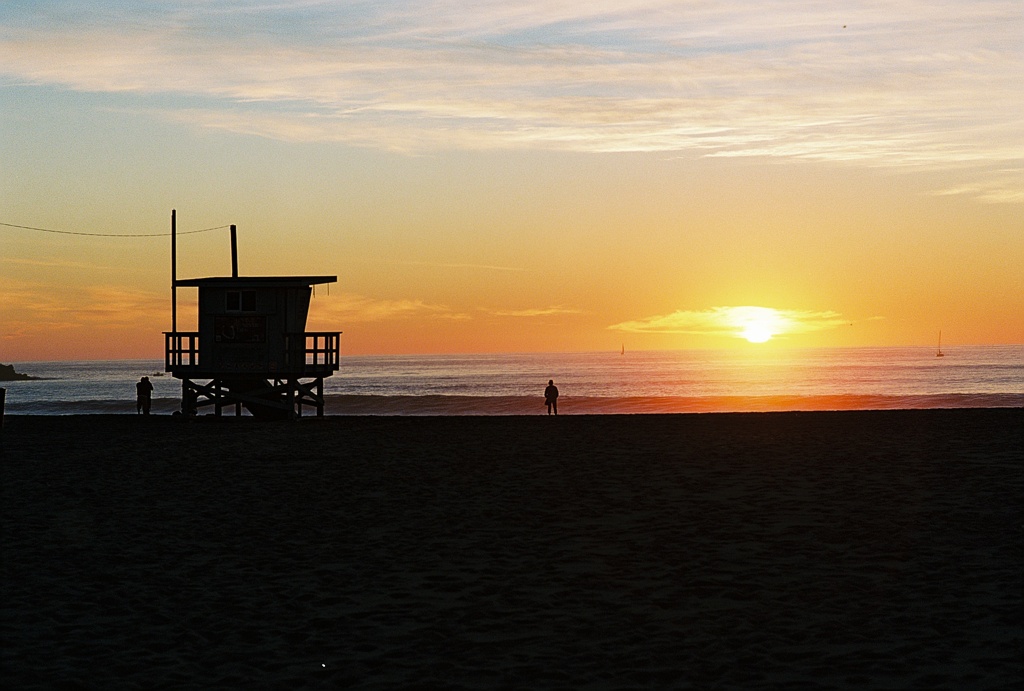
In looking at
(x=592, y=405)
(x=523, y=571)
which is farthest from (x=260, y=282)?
(x=592, y=405)

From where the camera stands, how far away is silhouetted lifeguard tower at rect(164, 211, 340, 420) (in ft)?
114

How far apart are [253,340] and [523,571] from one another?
86.6ft

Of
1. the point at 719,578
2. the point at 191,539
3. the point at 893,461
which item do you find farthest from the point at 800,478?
the point at 191,539

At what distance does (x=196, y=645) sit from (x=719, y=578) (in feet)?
14.8

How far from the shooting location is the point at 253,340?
116ft

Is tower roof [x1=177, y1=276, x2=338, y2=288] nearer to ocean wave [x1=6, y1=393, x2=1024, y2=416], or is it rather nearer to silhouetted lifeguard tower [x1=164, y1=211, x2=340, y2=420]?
silhouetted lifeguard tower [x1=164, y1=211, x2=340, y2=420]

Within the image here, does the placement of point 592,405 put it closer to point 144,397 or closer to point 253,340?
point 144,397

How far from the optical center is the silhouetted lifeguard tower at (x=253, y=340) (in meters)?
34.6

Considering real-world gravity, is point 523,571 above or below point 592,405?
above

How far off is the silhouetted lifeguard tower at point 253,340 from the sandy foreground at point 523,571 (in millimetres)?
13396

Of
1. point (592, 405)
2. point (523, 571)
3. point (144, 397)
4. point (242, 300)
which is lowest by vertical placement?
point (592, 405)

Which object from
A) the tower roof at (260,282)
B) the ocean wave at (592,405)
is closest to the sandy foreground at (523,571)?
the tower roof at (260,282)

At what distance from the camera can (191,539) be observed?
12641mm

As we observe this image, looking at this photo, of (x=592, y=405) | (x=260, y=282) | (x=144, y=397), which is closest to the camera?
(x=260, y=282)
